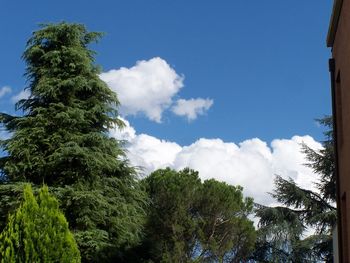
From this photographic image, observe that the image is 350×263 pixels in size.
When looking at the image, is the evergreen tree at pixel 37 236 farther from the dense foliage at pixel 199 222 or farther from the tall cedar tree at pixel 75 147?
the dense foliage at pixel 199 222

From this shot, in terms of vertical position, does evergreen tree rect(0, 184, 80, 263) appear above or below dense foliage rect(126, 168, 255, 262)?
below

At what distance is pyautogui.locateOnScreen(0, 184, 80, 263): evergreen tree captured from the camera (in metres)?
14.8

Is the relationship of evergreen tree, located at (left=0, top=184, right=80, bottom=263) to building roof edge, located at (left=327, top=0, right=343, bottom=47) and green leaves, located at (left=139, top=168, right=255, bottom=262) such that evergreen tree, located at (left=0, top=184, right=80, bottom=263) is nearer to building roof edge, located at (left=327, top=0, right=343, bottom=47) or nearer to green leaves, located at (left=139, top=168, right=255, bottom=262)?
building roof edge, located at (left=327, top=0, right=343, bottom=47)

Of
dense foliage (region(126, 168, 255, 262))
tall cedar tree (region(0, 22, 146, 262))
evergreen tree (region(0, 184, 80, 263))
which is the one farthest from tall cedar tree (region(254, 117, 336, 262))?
evergreen tree (region(0, 184, 80, 263))

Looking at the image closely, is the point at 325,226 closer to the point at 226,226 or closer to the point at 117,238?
the point at 226,226

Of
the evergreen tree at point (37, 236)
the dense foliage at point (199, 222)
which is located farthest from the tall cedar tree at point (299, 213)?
the evergreen tree at point (37, 236)

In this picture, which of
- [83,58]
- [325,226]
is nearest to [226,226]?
[325,226]

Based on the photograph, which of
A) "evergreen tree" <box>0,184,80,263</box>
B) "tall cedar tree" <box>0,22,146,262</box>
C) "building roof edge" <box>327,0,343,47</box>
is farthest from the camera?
"tall cedar tree" <box>0,22,146,262</box>

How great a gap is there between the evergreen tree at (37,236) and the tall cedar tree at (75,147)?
6554 millimetres

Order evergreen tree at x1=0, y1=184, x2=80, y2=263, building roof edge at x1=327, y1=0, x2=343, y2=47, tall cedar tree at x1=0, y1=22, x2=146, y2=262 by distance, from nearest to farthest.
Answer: building roof edge at x1=327, y1=0, x2=343, y2=47 → evergreen tree at x1=0, y1=184, x2=80, y2=263 → tall cedar tree at x1=0, y1=22, x2=146, y2=262

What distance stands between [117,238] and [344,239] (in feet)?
42.3

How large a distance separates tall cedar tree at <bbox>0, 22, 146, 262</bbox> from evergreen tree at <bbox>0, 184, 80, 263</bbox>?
655 cm

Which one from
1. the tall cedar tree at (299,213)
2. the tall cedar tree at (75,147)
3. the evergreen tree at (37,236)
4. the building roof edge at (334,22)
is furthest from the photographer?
the tall cedar tree at (299,213)

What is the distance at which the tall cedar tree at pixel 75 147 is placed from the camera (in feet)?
74.0
